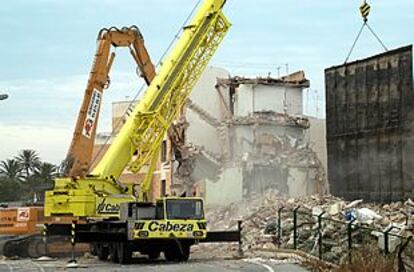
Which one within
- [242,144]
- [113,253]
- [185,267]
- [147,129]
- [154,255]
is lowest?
[185,267]

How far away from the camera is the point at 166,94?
1347 inches

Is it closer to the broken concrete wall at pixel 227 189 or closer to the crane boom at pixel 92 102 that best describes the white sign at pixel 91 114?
the crane boom at pixel 92 102

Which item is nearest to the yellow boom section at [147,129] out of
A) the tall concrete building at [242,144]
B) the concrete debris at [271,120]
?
the tall concrete building at [242,144]

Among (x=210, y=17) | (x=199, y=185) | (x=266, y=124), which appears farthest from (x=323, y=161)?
(x=210, y=17)

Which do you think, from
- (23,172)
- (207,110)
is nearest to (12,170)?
(23,172)

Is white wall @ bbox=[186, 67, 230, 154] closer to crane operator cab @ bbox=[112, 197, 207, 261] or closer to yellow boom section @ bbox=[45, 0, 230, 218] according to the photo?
yellow boom section @ bbox=[45, 0, 230, 218]

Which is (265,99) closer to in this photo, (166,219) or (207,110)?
(207,110)

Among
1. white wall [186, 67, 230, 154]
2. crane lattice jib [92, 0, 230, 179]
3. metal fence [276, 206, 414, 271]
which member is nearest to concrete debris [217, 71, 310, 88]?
white wall [186, 67, 230, 154]

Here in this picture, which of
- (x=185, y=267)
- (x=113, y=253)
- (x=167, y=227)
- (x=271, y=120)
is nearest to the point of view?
Answer: (x=185, y=267)

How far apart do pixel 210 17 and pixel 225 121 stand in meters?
25.2

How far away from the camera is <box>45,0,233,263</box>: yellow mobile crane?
29.9 metres

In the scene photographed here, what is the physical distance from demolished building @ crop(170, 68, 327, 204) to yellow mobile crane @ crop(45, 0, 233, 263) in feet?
59.2

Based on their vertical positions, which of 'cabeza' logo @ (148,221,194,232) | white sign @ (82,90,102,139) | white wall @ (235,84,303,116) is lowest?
'cabeza' logo @ (148,221,194,232)

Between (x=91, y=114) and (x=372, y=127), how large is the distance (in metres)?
15.9
